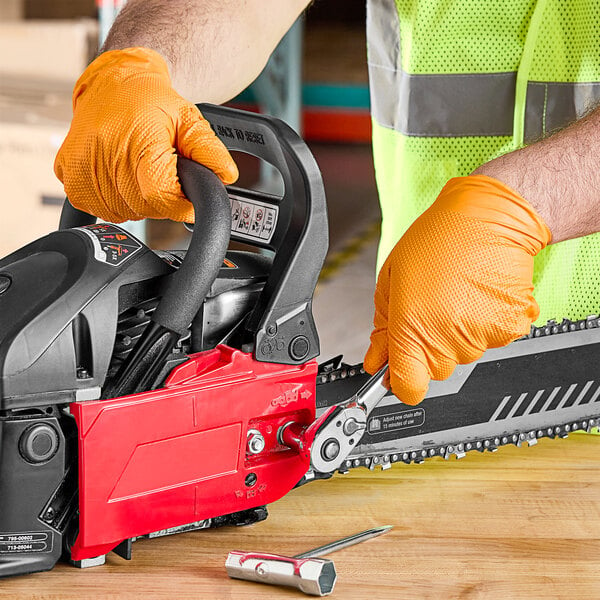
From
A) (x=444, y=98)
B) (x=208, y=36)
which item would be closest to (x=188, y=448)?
(x=208, y=36)

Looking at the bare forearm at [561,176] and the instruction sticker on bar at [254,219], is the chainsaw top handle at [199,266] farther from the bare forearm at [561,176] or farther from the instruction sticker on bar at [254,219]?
the bare forearm at [561,176]

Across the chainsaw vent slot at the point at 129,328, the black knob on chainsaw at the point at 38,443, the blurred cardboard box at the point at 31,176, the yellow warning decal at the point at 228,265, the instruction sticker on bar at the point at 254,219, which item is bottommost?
the blurred cardboard box at the point at 31,176

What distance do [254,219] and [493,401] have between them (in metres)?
0.57

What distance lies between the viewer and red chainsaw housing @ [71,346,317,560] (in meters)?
1.32

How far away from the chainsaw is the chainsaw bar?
0.30ft

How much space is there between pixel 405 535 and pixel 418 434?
24 cm

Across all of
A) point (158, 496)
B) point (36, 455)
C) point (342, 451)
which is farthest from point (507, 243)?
point (36, 455)

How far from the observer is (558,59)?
80.2 inches

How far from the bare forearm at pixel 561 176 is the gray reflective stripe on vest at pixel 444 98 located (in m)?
0.54

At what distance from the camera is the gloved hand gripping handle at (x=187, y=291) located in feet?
4.36

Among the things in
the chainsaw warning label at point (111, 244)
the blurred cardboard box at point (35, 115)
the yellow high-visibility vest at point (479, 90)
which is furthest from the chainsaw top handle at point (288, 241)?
the blurred cardboard box at point (35, 115)

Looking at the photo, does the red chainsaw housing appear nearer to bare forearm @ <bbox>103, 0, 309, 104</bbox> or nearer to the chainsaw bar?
the chainsaw bar

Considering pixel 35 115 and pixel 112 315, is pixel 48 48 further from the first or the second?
pixel 112 315

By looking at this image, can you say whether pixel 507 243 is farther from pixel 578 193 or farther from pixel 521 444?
pixel 521 444
